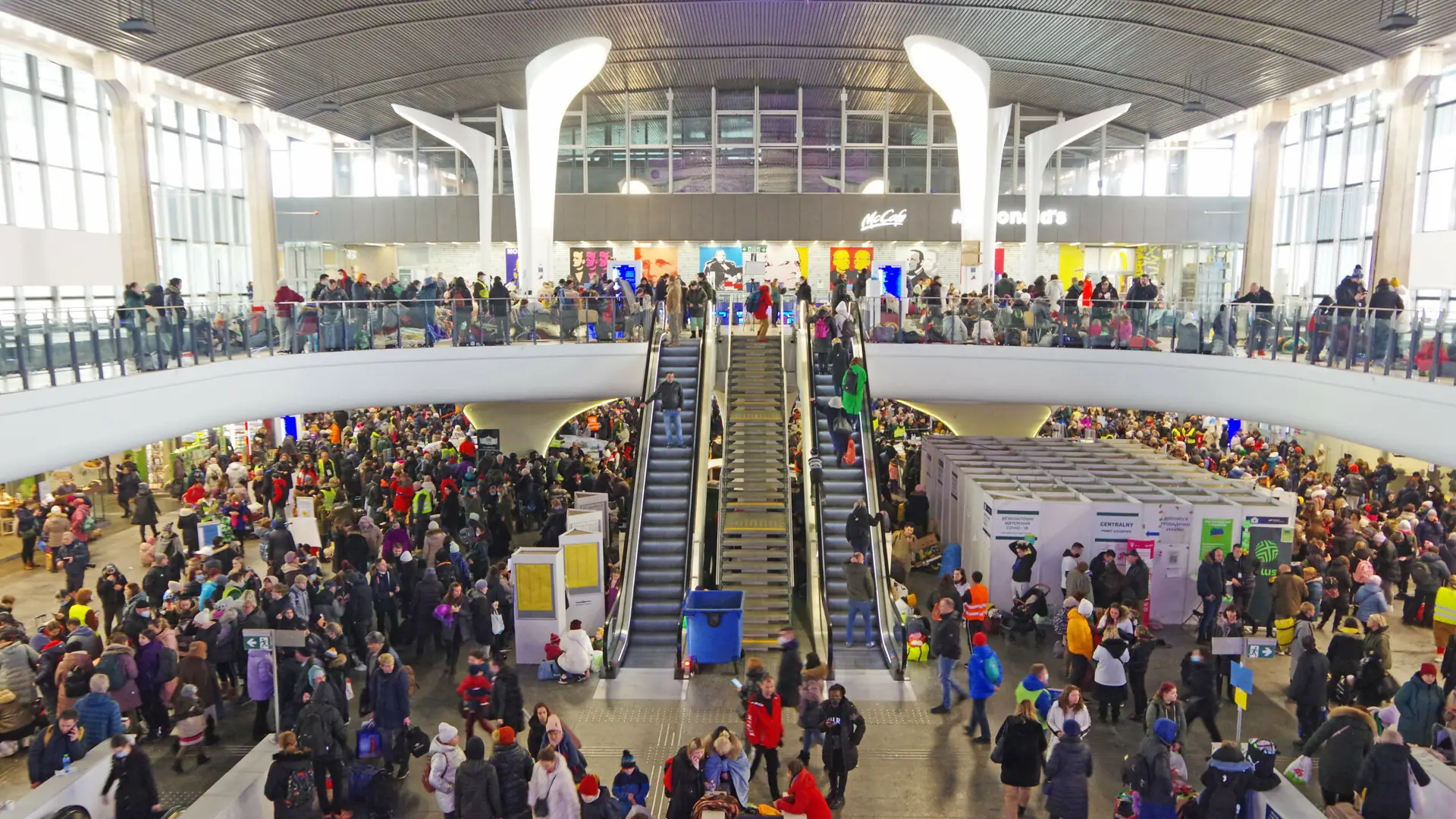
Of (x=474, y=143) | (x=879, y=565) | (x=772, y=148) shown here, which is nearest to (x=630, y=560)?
(x=879, y=565)

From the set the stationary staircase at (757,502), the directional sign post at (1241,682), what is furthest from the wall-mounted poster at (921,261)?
the directional sign post at (1241,682)

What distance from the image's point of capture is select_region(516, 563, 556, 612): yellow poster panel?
1269cm

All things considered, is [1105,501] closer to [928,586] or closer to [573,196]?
[928,586]

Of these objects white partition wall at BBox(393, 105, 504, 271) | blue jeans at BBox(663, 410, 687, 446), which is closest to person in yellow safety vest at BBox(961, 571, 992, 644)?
blue jeans at BBox(663, 410, 687, 446)

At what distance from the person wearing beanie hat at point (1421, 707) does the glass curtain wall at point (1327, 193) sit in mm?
19645

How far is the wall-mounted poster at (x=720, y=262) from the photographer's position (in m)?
34.3

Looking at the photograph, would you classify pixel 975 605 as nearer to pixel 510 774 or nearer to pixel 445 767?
pixel 510 774

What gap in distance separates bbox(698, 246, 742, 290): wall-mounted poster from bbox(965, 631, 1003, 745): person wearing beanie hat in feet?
80.8

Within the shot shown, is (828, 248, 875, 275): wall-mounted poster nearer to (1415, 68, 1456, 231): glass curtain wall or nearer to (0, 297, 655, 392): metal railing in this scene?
(1415, 68, 1456, 231): glass curtain wall

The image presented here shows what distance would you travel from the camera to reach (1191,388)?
707 inches

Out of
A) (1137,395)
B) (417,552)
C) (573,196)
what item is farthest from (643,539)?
(573,196)

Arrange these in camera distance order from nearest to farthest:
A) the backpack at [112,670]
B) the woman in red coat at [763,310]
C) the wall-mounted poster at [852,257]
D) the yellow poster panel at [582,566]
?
the backpack at [112,670] → the yellow poster panel at [582,566] → the woman in red coat at [763,310] → the wall-mounted poster at [852,257]

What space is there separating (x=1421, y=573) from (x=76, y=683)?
54.8 feet

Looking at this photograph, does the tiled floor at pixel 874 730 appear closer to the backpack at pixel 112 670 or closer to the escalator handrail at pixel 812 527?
the escalator handrail at pixel 812 527
